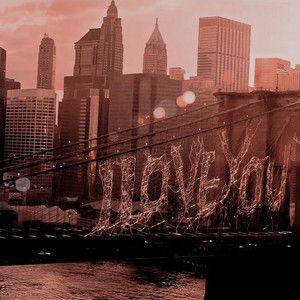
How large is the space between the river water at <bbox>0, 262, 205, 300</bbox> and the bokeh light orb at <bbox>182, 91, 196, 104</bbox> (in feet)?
250

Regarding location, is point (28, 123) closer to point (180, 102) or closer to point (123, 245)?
point (180, 102)

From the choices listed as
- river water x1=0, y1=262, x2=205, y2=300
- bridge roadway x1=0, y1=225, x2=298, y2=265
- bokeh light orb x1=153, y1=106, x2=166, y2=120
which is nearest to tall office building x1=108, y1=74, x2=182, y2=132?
bokeh light orb x1=153, y1=106, x2=166, y2=120

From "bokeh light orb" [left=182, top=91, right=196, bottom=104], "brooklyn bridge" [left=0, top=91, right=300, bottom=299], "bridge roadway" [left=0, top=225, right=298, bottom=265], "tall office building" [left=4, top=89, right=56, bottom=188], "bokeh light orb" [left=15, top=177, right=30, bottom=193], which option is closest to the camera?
"bridge roadway" [left=0, top=225, right=298, bottom=265]

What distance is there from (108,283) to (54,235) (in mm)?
20387

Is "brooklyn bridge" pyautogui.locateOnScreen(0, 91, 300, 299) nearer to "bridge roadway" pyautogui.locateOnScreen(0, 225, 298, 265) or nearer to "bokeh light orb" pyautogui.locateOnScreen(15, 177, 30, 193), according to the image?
"bridge roadway" pyautogui.locateOnScreen(0, 225, 298, 265)

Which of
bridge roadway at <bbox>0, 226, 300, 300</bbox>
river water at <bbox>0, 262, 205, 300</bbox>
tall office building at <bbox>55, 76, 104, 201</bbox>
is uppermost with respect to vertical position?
tall office building at <bbox>55, 76, 104, 201</bbox>

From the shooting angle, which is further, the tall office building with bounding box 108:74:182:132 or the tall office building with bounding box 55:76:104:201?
the tall office building with bounding box 108:74:182:132

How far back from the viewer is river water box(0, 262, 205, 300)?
37969mm

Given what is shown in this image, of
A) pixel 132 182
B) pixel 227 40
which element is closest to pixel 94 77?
pixel 227 40

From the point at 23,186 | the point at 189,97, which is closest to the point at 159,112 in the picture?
the point at 189,97

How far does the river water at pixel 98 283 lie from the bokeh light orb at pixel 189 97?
76.3 meters

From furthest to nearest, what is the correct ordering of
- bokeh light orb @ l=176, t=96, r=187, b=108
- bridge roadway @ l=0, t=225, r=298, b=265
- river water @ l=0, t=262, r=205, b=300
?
bokeh light orb @ l=176, t=96, r=187, b=108 < river water @ l=0, t=262, r=205, b=300 < bridge roadway @ l=0, t=225, r=298, b=265

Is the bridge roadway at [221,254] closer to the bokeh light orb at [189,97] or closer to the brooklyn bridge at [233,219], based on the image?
the brooklyn bridge at [233,219]

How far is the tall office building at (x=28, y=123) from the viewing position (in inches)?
6250
